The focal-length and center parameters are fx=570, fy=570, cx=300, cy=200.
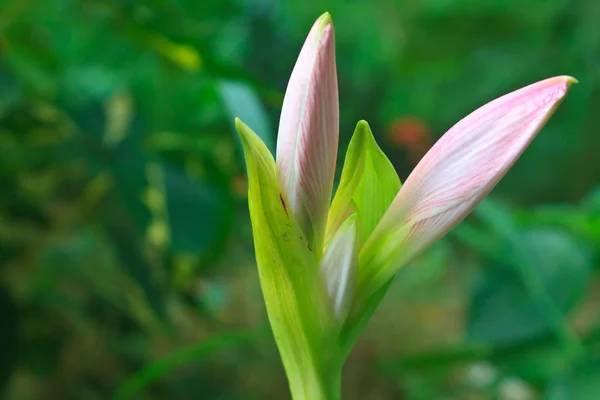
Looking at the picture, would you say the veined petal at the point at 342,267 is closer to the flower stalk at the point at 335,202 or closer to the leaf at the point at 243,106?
the flower stalk at the point at 335,202

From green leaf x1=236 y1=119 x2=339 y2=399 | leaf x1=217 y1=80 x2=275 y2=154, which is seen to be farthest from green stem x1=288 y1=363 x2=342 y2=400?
leaf x1=217 y1=80 x2=275 y2=154

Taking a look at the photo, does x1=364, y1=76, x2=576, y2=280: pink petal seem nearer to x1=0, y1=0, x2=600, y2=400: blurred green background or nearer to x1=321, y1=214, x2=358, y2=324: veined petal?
x1=321, y1=214, x2=358, y2=324: veined petal

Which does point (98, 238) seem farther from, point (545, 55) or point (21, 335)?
point (545, 55)

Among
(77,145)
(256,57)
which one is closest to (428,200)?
(77,145)

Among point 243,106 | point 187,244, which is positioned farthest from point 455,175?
point 187,244

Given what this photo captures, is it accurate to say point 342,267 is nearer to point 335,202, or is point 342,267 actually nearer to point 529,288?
point 335,202

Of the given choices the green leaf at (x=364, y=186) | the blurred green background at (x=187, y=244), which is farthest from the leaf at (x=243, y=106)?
the green leaf at (x=364, y=186)
